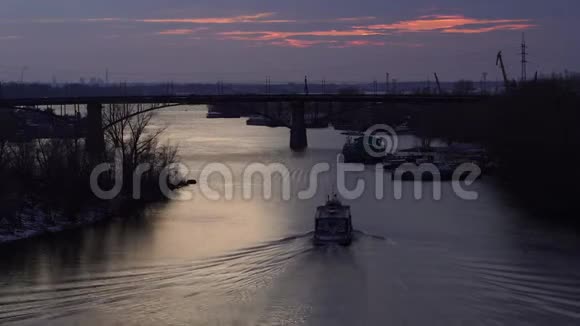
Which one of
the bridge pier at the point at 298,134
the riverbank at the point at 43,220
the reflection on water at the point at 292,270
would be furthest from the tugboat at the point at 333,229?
the bridge pier at the point at 298,134

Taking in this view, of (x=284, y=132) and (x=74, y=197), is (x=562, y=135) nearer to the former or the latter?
(x=74, y=197)

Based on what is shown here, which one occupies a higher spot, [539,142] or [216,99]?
[216,99]

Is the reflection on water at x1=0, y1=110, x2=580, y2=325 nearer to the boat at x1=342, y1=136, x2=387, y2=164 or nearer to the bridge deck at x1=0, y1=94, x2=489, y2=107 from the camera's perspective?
the boat at x1=342, y1=136, x2=387, y2=164

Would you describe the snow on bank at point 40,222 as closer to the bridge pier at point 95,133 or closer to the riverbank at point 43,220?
the riverbank at point 43,220

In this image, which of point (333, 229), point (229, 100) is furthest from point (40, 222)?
point (229, 100)

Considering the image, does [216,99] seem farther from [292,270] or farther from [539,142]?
[292,270]

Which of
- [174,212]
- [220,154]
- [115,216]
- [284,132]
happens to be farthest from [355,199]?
[284,132]
